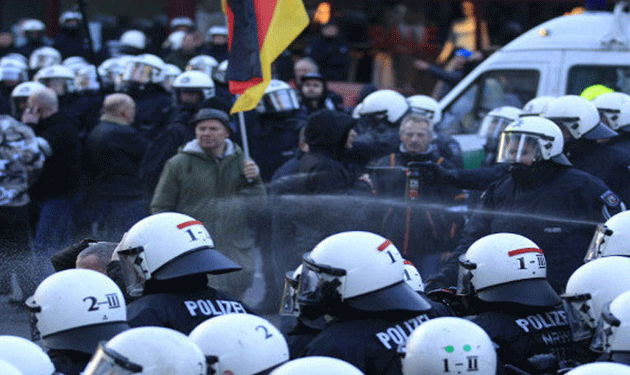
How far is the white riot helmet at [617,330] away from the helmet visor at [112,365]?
1760 mm

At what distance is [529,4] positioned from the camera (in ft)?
62.7

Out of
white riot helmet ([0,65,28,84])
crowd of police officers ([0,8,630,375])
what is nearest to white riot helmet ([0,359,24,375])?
crowd of police officers ([0,8,630,375])

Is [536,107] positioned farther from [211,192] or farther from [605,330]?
[605,330]

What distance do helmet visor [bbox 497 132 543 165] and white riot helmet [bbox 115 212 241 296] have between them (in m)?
2.72

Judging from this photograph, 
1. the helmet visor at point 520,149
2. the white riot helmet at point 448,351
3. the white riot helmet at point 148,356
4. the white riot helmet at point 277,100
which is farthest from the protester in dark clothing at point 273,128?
the white riot helmet at point 148,356

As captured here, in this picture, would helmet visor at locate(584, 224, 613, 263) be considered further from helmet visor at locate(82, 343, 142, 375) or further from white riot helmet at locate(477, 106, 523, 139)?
white riot helmet at locate(477, 106, 523, 139)

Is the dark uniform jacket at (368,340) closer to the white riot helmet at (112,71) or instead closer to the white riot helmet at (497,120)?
the white riot helmet at (497,120)

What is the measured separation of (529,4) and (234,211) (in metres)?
11.4

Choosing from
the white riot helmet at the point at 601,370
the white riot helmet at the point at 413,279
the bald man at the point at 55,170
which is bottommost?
the bald man at the point at 55,170

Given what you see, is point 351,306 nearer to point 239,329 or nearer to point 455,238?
point 239,329

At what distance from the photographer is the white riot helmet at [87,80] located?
1320cm

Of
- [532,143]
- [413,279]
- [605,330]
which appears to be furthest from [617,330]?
[532,143]

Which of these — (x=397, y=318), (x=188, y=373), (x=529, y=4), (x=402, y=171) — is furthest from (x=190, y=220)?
(x=529, y=4)

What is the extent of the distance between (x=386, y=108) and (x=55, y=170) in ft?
9.62
